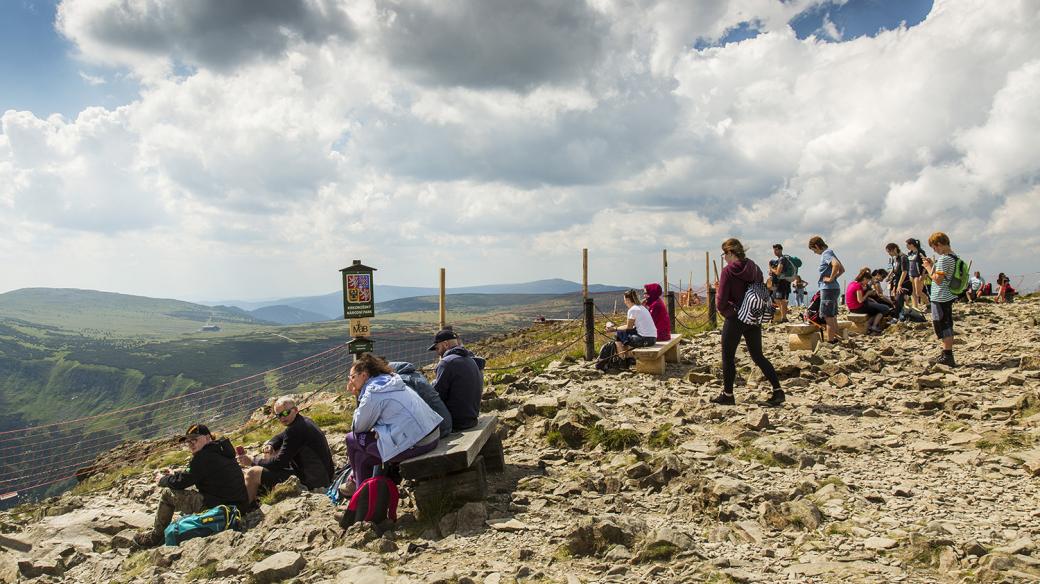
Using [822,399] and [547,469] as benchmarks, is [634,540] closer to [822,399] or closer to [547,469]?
[547,469]

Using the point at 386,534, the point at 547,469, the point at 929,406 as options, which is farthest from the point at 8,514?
the point at 929,406

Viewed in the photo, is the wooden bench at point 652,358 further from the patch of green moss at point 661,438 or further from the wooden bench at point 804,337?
the patch of green moss at point 661,438

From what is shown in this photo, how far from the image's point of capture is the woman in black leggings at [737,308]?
8703 millimetres

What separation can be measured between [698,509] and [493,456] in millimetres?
2426

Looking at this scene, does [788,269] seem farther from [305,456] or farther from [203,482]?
[203,482]

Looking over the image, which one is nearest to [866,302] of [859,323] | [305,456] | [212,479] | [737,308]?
[859,323]

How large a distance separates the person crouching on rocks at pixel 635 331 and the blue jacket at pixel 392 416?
6722 millimetres

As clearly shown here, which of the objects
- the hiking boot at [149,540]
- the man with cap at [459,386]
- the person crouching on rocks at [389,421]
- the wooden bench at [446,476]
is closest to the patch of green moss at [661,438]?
the man with cap at [459,386]

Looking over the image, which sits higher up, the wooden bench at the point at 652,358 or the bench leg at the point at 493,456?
the wooden bench at the point at 652,358

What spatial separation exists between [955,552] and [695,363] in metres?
8.95

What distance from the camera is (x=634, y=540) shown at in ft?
15.4

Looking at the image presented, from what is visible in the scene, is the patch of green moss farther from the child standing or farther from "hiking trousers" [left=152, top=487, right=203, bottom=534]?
the child standing

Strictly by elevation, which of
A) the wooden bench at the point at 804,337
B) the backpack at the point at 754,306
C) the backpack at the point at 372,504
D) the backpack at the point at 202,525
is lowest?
Answer: the backpack at the point at 202,525

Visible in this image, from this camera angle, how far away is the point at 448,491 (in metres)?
5.77
